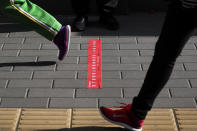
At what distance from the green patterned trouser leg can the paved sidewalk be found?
1.52ft

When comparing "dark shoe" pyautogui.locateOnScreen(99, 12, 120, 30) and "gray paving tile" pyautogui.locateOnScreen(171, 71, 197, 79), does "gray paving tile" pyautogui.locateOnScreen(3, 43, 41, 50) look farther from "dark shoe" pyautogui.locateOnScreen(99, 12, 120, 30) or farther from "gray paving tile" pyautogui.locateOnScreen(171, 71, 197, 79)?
"gray paving tile" pyautogui.locateOnScreen(171, 71, 197, 79)

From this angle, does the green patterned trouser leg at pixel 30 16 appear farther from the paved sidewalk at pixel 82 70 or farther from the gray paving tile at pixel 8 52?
the gray paving tile at pixel 8 52

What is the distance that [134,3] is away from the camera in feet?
18.6

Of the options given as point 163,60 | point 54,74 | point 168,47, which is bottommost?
point 54,74

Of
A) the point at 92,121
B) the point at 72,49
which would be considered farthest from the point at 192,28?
the point at 72,49

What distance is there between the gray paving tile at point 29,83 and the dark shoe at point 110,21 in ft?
4.92

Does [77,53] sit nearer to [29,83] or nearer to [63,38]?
[63,38]

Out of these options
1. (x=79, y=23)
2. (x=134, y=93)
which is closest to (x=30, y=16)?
(x=134, y=93)

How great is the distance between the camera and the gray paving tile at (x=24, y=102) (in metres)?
3.44

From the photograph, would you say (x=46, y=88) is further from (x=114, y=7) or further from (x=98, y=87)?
(x=114, y=7)

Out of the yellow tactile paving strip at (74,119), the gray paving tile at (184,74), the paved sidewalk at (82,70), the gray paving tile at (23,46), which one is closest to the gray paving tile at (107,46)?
the paved sidewalk at (82,70)

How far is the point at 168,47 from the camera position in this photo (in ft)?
8.43

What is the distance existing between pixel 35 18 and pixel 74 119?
110cm

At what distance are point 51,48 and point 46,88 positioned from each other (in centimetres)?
90
